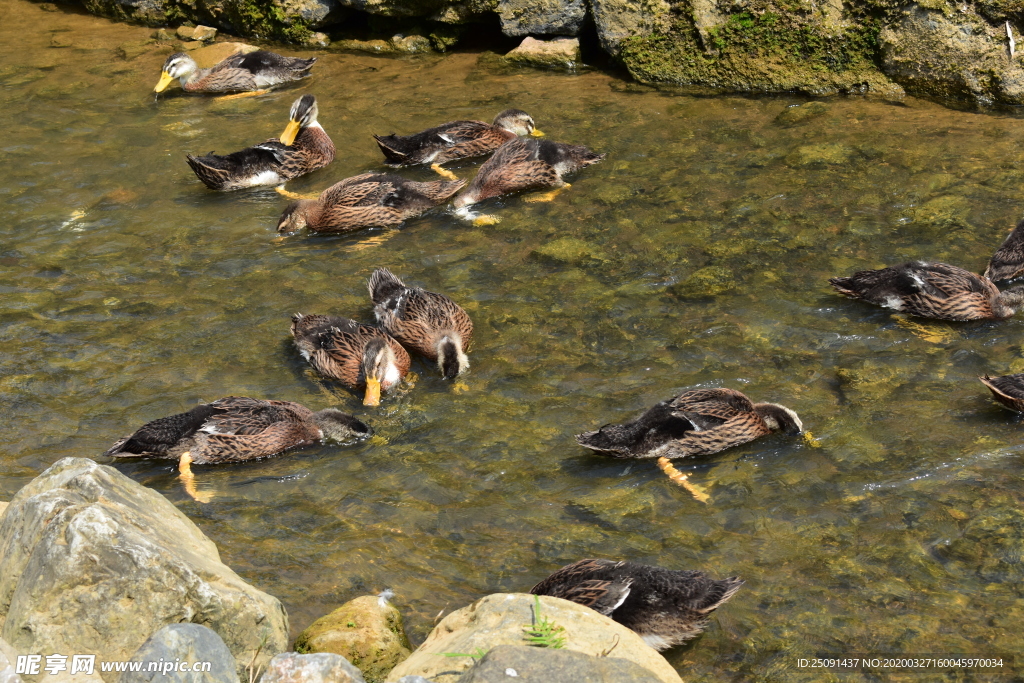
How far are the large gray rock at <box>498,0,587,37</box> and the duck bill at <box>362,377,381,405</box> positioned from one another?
717cm

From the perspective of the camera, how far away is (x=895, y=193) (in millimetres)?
9289

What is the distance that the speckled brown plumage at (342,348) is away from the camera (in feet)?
24.6

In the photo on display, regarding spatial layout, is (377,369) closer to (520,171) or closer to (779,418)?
(779,418)

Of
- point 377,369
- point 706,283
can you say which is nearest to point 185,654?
point 377,369

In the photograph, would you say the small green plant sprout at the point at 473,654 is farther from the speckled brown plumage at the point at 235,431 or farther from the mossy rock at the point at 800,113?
the mossy rock at the point at 800,113

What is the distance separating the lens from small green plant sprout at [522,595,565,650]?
14.5 feet

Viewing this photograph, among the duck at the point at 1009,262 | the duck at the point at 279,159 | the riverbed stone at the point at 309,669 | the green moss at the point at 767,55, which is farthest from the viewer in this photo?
the green moss at the point at 767,55

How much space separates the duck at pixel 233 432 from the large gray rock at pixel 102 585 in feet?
5.33

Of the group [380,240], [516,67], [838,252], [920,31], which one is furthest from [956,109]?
[380,240]

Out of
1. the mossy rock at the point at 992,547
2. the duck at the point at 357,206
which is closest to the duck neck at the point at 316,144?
the duck at the point at 357,206

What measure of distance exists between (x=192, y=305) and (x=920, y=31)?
8.38 meters

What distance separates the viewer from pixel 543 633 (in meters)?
4.46

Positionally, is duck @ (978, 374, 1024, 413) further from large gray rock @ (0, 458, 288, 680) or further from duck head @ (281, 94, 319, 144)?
duck head @ (281, 94, 319, 144)

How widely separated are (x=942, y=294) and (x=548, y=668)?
16.3 ft
